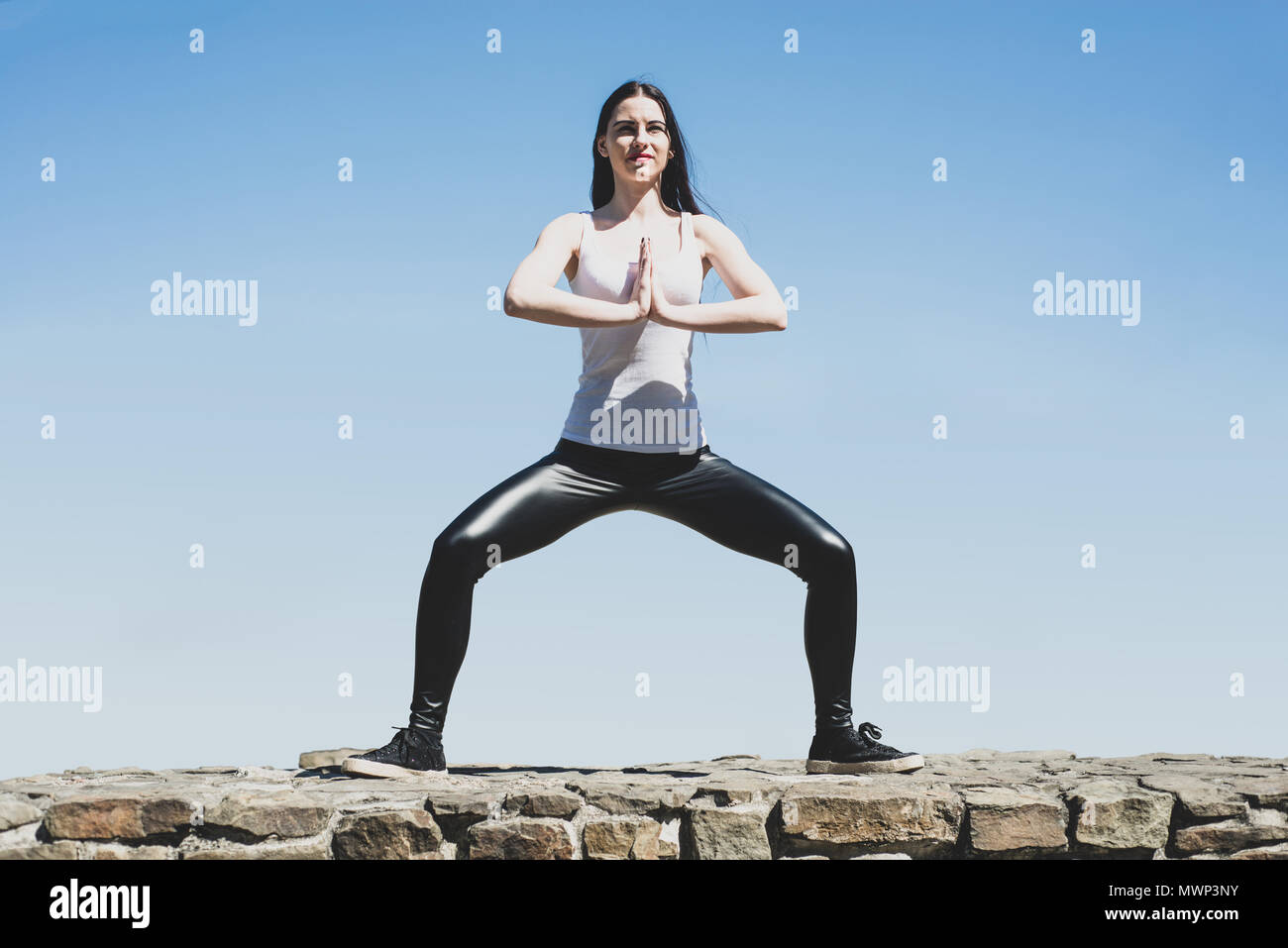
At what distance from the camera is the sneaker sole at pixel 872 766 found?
14.8 feet

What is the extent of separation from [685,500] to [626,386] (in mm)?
503

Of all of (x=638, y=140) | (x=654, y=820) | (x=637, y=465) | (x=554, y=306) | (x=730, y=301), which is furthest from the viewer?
(x=638, y=140)

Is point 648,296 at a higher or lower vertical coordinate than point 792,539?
higher

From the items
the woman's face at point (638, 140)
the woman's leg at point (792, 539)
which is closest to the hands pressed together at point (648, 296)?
the woman's face at point (638, 140)

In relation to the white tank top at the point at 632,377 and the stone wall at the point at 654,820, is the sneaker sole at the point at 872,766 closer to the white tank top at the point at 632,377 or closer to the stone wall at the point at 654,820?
the stone wall at the point at 654,820

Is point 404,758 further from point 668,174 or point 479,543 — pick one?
point 668,174

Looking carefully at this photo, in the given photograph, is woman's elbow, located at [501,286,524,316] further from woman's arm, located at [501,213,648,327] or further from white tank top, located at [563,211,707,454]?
white tank top, located at [563,211,707,454]

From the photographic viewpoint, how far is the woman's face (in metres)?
4.71

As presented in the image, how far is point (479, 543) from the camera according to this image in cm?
429

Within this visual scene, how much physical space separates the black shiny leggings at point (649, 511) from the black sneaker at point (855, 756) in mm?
54

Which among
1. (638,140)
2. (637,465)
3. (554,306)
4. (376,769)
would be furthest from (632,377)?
(376,769)

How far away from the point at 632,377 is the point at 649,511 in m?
0.53

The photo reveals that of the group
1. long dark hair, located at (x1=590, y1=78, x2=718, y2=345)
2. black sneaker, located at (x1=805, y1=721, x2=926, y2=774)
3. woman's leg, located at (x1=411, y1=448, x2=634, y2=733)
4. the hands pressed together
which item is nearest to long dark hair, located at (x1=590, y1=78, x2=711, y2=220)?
long dark hair, located at (x1=590, y1=78, x2=718, y2=345)
